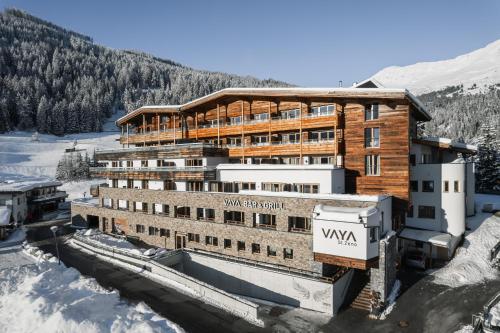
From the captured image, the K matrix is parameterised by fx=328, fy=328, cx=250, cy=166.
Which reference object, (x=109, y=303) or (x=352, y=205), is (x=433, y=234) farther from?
(x=109, y=303)

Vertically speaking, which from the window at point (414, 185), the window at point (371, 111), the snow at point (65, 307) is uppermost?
the window at point (371, 111)

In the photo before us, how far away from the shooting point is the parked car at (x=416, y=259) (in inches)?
1272

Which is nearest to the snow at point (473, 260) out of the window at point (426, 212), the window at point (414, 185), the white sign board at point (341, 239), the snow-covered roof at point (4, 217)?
the window at point (426, 212)

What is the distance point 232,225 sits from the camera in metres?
33.5

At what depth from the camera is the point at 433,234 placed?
33.2 meters

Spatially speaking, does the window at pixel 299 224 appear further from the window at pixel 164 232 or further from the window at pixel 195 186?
the window at pixel 164 232

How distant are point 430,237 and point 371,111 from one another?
1374 centimetres

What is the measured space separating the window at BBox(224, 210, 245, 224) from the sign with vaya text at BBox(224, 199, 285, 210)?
0.82 m

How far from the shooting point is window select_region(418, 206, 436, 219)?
3481cm

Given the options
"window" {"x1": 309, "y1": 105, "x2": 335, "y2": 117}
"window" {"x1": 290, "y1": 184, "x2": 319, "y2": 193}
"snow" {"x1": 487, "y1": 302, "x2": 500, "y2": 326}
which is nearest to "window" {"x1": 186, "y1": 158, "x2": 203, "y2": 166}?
"window" {"x1": 290, "y1": 184, "x2": 319, "y2": 193}

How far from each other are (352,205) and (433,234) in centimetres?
1217

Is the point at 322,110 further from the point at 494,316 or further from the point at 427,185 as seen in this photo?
the point at 494,316

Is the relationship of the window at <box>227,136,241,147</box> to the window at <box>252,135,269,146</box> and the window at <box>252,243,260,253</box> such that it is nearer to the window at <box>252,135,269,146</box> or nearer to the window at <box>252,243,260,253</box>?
the window at <box>252,135,269,146</box>

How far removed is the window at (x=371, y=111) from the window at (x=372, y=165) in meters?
3.71
